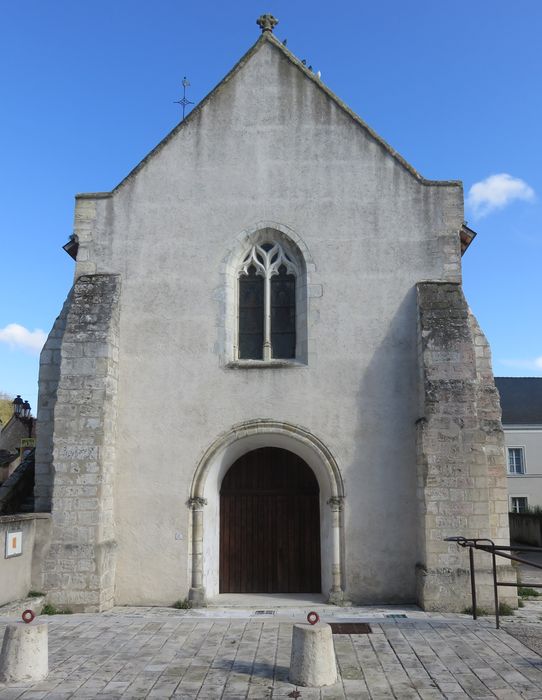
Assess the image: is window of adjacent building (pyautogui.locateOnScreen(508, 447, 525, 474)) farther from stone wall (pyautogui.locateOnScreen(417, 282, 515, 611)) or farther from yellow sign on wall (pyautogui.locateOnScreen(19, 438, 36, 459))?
yellow sign on wall (pyautogui.locateOnScreen(19, 438, 36, 459))

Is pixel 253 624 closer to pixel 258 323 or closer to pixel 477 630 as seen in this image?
pixel 477 630

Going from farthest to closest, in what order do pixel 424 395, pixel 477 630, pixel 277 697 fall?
pixel 424 395 → pixel 477 630 → pixel 277 697

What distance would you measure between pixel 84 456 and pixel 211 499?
7.80ft

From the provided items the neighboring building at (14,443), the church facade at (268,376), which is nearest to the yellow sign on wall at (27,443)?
the neighboring building at (14,443)

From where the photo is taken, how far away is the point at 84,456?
33.7 ft

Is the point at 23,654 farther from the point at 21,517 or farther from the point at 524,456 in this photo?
the point at 524,456

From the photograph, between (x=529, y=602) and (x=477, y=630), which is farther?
(x=529, y=602)

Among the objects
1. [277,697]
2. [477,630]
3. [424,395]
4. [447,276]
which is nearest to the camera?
[277,697]

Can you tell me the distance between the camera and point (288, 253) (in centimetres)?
1170

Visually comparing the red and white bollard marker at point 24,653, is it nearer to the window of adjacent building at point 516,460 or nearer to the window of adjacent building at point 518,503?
the window of adjacent building at point 516,460

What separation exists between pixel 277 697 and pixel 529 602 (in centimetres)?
654

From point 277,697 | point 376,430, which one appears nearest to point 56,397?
point 376,430


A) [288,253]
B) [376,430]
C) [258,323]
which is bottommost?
[376,430]

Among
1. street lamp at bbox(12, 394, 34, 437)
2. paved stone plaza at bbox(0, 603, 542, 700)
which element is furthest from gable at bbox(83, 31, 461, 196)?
street lamp at bbox(12, 394, 34, 437)
